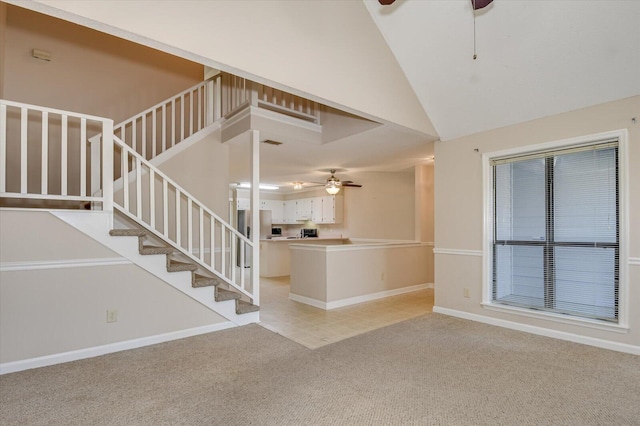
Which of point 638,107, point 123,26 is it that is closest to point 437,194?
point 638,107

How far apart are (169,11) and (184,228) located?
315 centimetres

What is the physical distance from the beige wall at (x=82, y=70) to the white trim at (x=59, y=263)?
8.91 feet

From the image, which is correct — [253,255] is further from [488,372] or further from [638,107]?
[638,107]

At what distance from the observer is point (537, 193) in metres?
3.81

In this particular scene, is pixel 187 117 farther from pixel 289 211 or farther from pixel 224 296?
pixel 289 211

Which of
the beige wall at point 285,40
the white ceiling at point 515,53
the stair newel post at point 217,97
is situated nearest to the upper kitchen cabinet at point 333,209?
the stair newel post at point 217,97

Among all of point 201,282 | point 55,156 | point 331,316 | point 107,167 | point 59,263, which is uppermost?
point 55,156

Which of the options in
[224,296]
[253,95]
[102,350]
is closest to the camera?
[102,350]

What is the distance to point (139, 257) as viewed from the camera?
3.31 m

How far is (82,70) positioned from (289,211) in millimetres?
6890

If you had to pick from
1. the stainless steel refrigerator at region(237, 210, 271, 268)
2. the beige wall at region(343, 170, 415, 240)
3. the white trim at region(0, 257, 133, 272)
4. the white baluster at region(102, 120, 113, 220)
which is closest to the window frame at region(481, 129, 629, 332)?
the beige wall at region(343, 170, 415, 240)

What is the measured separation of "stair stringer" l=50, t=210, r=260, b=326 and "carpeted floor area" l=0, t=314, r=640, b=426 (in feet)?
1.63

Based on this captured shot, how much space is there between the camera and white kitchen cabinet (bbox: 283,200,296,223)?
1064cm

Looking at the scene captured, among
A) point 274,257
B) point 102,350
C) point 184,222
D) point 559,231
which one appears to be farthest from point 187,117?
point 559,231
